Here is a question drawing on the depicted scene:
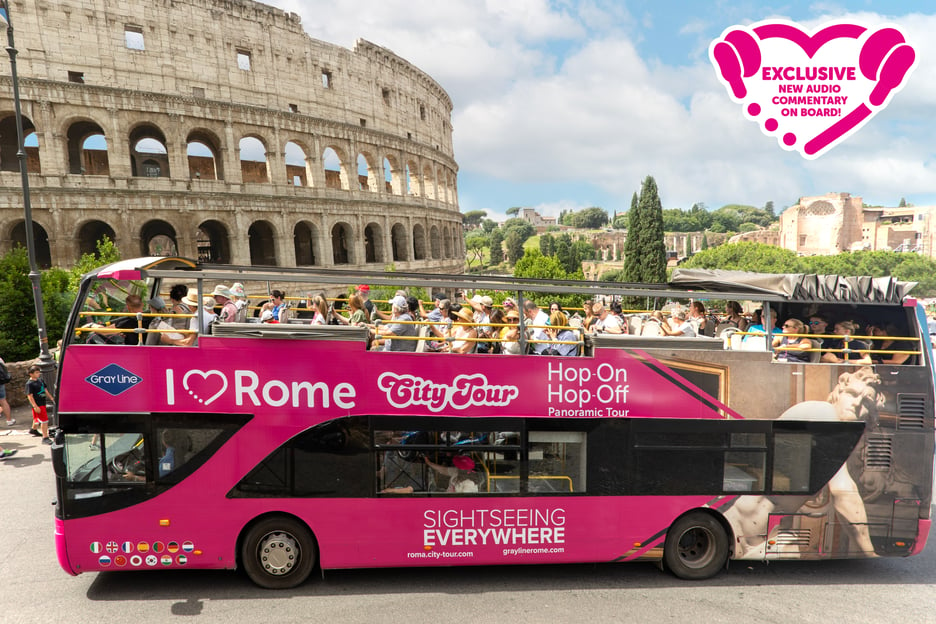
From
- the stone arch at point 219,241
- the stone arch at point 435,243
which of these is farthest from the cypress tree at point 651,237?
the stone arch at point 219,241

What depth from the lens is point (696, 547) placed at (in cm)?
747

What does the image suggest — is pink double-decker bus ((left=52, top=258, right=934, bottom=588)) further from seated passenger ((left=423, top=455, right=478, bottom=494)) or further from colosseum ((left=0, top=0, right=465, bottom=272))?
colosseum ((left=0, top=0, right=465, bottom=272))

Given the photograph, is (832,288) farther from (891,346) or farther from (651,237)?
(651,237)

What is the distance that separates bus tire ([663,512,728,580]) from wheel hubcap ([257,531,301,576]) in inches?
211

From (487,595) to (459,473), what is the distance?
1723 millimetres

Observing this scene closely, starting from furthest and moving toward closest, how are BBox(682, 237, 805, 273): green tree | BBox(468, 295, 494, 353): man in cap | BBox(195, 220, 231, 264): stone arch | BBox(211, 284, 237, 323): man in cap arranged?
BBox(682, 237, 805, 273): green tree
BBox(195, 220, 231, 264): stone arch
BBox(211, 284, 237, 323): man in cap
BBox(468, 295, 494, 353): man in cap

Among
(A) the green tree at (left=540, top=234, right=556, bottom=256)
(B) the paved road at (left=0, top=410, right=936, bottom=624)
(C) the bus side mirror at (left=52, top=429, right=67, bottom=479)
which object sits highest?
(A) the green tree at (left=540, top=234, right=556, bottom=256)

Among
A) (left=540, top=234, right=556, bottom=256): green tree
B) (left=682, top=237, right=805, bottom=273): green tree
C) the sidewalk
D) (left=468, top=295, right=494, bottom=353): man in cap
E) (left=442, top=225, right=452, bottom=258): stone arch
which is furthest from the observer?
(left=540, top=234, right=556, bottom=256): green tree

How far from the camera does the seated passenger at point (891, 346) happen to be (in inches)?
279

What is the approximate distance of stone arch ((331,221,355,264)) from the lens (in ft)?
122

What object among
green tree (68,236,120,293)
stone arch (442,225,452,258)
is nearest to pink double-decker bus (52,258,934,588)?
green tree (68,236,120,293)

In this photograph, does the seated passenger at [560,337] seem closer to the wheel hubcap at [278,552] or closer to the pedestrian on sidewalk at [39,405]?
the wheel hubcap at [278,552]

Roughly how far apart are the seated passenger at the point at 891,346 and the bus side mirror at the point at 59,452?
36.0 ft

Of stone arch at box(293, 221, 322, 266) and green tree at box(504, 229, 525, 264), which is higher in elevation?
green tree at box(504, 229, 525, 264)
